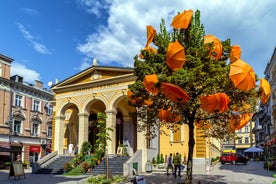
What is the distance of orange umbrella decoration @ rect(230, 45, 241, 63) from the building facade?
2824 cm

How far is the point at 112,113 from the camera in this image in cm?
2364

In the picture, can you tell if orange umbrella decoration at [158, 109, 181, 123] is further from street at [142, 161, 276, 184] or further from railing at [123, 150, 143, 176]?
railing at [123, 150, 143, 176]

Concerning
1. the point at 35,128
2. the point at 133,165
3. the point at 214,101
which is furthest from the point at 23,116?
the point at 214,101

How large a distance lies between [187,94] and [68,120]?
70.0 feet

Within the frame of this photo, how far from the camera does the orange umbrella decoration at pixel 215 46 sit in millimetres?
11773

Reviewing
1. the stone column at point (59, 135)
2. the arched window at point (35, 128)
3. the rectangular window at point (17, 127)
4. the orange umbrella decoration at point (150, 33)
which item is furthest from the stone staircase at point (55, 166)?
the arched window at point (35, 128)

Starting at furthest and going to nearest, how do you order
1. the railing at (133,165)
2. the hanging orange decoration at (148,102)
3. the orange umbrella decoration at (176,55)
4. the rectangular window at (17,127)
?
1. the rectangular window at (17,127)
2. the railing at (133,165)
3. the hanging orange decoration at (148,102)
4. the orange umbrella decoration at (176,55)

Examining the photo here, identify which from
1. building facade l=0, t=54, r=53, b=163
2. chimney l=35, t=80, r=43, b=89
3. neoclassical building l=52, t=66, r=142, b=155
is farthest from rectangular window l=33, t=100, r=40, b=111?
neoclassical building l=52, t=66, r=142, b=155

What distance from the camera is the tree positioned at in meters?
10.8

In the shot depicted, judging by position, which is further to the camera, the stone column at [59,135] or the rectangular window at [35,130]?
the rectangular window at [35,130]

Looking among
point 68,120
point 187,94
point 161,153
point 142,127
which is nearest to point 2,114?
point 68,120

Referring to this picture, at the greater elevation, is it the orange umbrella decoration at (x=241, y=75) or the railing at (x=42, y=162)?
the orange umbrella decoration at (x=241, y=75)

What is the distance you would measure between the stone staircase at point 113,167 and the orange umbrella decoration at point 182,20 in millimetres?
11649

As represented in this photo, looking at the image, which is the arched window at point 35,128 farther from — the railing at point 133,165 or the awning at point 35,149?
the railing at point 133,165
